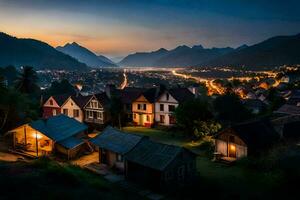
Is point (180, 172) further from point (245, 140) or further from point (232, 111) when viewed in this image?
point (232, 111)

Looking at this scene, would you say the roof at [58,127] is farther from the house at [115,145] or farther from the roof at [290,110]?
the roof at [290,110]

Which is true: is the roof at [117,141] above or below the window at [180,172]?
above

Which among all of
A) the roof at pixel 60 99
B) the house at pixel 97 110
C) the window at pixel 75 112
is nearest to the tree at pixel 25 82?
the roof at pixel 60 99

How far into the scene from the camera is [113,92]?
64188mm

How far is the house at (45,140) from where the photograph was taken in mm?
39938

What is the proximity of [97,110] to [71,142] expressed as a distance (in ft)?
66.9

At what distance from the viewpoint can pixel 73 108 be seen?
63.4m

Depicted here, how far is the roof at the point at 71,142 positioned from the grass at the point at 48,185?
29.1ft

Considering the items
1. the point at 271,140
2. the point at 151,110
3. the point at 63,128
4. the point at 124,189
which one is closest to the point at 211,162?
the point at 271,140

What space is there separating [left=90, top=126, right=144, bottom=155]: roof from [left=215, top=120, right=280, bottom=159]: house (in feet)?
39.2

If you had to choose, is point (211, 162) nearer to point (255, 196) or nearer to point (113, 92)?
point (255, 196)

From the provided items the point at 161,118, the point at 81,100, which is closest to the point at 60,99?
the point at 81,100

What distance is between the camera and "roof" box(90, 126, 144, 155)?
33.5 metres

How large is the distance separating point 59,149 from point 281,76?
160 meters
